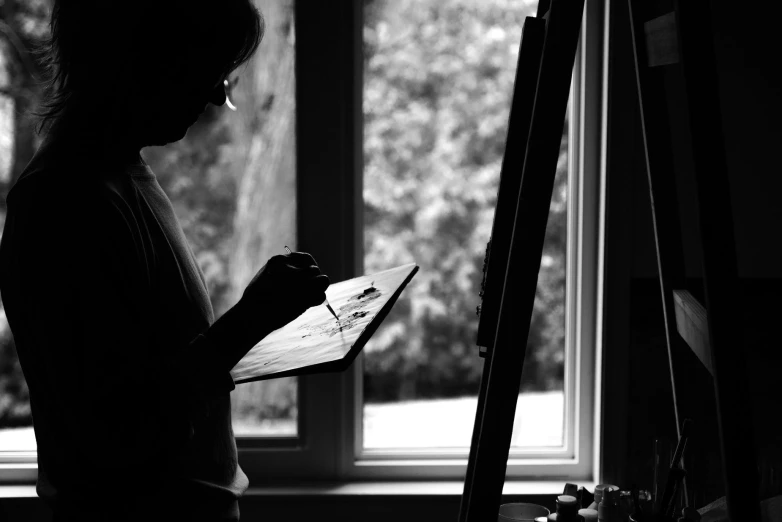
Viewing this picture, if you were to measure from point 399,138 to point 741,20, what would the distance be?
80 cm

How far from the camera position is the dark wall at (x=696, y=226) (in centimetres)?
149

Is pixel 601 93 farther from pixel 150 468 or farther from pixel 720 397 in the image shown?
pixel 150 468

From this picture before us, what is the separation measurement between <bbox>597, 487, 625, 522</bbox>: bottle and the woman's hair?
1004mm

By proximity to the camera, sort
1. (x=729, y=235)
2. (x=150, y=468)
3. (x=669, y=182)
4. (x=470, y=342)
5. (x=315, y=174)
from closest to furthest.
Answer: (x=729, y=235), (x=150, y=468), (x=669, y=182), (x=315, y=174), (x=470, y=342)

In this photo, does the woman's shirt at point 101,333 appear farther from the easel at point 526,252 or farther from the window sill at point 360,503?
the window sill at point 360,503

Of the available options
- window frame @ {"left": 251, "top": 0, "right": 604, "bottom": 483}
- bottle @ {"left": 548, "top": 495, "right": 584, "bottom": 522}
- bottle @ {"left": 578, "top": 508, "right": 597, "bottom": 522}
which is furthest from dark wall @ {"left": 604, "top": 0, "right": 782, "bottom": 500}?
bottle @ {"left": 548, "top": 495, "right": 584, "bottom": 522}

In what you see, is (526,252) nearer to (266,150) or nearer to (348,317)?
(348,317)

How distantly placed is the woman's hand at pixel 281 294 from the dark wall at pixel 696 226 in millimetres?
877

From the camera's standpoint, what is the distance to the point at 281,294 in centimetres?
86

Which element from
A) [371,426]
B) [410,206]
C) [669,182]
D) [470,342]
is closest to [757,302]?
[669,182]

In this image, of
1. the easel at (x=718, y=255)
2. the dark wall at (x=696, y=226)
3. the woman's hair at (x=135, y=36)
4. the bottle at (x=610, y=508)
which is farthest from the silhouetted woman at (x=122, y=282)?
the dark wall at (x=696, y=226)

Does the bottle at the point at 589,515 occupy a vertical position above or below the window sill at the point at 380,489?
above

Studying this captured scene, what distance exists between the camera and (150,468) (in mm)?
883

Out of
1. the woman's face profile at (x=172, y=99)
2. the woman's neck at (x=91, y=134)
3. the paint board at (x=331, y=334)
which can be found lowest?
the paint board at (x=331, y=334)
